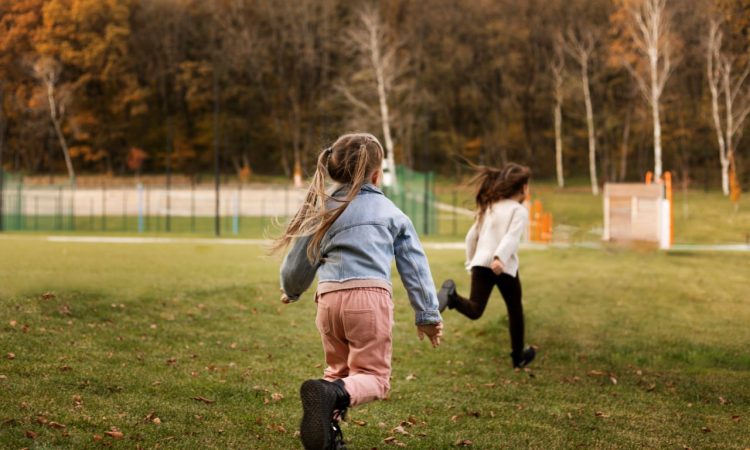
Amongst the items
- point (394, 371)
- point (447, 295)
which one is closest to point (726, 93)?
point (394, 371)

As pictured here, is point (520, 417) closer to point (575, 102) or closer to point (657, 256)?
point (657, 256)

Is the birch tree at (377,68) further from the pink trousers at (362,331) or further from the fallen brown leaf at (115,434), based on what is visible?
the pink trousers at (362,331)

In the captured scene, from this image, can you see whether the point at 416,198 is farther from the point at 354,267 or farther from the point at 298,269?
the point at 354,267

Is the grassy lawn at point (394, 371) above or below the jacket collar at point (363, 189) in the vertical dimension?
below

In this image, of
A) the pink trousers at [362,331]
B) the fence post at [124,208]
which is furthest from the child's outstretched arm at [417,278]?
the fence post at [124,208]

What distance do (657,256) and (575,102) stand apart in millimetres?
35985

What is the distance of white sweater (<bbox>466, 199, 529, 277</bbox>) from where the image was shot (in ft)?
24.9

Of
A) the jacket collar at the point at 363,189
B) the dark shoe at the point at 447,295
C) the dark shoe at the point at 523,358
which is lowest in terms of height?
the dark shoe at the point at 523,358

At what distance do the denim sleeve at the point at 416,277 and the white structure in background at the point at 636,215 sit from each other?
16618mm

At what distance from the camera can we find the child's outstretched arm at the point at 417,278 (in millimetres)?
4805

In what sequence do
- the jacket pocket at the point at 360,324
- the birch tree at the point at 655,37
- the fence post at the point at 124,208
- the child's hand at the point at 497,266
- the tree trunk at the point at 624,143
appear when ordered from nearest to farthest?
the jacket pocket at the point at 360,324, the child's hand at the point at 497,266, the fence post at the point at 124,208, the birch tree at the point at 655,37, the tree trunk at the point at 624,143

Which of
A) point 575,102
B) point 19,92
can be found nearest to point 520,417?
point 19,92

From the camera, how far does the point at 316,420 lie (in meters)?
4.45

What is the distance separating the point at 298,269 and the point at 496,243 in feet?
10.4
